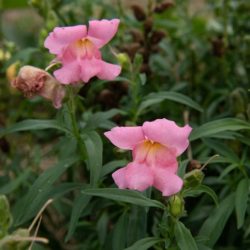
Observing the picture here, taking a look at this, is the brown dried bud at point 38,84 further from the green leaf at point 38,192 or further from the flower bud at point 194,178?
the flower bud at point 194,178

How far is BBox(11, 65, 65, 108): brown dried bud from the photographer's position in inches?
57.1

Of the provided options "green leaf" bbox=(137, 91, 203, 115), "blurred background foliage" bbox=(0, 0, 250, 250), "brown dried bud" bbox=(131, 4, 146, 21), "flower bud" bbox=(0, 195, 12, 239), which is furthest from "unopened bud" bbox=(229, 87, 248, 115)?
"flower bud" bbox=(0, 195, 12, 239)

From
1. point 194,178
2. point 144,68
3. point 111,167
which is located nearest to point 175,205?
point 194,178

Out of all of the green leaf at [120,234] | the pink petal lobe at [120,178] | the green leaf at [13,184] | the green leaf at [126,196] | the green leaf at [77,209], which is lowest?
the green leaf at [120,234]

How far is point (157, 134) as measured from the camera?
127 centimetres

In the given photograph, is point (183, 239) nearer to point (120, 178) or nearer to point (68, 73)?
point (120, 178)

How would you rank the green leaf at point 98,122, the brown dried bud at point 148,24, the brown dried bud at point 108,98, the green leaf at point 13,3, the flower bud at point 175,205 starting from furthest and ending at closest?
1. the green leaf at point 13,3
2. the brown dried bud at point 148,24
3. the brown dried bud at point 108,98
4. the green leaf at point 98,122
5. the flower bud at point 175,205

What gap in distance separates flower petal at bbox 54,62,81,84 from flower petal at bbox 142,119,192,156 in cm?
27

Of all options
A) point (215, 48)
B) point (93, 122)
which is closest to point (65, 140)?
point (93, 122)

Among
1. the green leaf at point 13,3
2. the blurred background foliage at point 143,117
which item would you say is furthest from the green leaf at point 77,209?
the green leaf at point 13,3

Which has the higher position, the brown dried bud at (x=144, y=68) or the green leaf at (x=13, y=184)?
the brown dried bud at (x=144, y=68)

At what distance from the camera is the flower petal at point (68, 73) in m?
1.43

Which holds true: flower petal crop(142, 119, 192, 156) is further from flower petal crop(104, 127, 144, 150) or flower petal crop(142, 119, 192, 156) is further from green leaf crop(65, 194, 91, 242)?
green leaf crop(65, 194, 91, 242)

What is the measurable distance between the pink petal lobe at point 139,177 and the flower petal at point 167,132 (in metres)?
0.08
